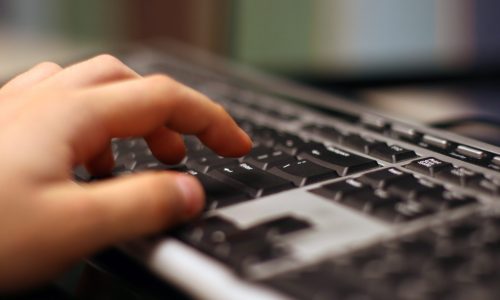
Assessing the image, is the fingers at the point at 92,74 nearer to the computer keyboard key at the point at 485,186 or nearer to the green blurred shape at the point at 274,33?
the computer keyboard key at the point at 485,186

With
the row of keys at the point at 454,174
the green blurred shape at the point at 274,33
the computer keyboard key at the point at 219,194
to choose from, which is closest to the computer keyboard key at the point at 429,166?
the row of keys at the point at 454,174

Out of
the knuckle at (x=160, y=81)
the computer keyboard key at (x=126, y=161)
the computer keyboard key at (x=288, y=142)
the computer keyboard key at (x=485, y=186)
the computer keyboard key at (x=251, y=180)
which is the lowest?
the computer keyboard key at (x=126, y=161)

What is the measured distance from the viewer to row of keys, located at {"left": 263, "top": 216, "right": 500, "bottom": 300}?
25cm

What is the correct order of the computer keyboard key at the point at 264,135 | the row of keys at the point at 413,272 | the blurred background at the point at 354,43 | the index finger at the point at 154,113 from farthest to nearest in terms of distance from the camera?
the blurred background at the point at 354,43 < the computer keyboard key at the point at 264,135 < the index finger at the point at 154,113 < the row of keys at the point at 413,272

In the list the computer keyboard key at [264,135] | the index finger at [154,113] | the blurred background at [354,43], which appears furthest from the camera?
the blurred background at [354,43]

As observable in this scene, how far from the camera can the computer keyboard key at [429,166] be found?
37 centimetres

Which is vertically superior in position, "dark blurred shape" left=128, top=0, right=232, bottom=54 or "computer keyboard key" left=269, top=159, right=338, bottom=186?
"computer keyboard key" left=269, top=159, right=338, bottom=186

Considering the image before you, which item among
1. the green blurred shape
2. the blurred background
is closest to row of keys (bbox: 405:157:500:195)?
the blurred background

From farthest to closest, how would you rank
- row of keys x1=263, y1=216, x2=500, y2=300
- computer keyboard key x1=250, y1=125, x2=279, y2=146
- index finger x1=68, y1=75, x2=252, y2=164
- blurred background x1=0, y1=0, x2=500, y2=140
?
blurred background x1=0, y1=0, x2=500, y2=140 → computer keyboard key x1=250, y1=125, x2=279, y2=146 → index finger x1=68, y1=75, x2=252, y2=164 → row of keys x1=263, y1=216, x2=500, y2=300

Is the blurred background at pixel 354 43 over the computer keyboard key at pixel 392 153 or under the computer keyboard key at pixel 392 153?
under

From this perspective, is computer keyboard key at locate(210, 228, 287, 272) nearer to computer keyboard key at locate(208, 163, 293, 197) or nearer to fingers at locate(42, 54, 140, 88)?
computer keyboard key at locate(208, 163, 293, 197)

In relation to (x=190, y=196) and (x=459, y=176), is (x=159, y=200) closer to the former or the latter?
(x=190, y=196)

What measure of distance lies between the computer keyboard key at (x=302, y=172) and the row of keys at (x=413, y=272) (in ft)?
0.28

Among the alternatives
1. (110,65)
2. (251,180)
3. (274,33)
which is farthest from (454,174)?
(274,33)
